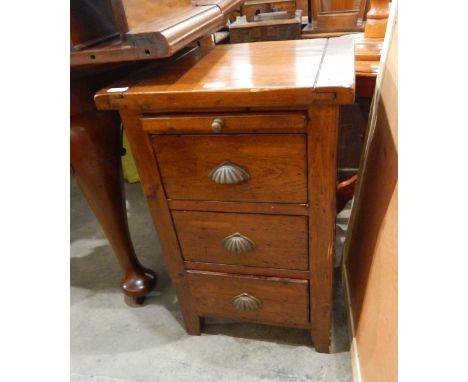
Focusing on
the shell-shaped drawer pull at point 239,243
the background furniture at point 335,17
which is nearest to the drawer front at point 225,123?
the shell-shaped drawer pull at point 239,243

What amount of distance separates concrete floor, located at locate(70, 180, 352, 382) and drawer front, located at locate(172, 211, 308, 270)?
11.8 inches

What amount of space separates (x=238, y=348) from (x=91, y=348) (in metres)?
0.44

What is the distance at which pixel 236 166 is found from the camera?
669 mm

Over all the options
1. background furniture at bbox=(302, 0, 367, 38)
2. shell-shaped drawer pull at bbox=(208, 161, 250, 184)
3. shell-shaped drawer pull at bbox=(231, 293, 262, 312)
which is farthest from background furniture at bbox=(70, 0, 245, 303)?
background furniture at bbox=(302, 0, 367, 38)

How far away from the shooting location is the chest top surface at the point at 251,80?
562mm

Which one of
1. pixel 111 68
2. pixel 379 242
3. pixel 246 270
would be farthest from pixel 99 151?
pixel 379 242

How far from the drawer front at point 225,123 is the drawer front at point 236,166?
0.01 m

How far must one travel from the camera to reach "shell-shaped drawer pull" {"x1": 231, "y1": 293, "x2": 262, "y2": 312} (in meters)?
0.86

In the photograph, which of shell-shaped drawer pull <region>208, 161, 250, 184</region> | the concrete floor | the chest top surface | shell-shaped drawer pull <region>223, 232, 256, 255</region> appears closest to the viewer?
the chest top surface

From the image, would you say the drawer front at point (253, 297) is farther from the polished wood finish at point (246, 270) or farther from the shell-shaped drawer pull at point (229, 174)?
the shell-shaped drawer pull at point (229, 174)

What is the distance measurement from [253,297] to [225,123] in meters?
0.46

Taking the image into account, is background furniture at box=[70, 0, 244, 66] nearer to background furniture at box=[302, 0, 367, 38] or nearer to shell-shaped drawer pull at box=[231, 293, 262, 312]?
shell-shaped drawer pull at box=[231, 293, 262, 312]

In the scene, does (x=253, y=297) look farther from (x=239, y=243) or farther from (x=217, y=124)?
(x=217, y=124)
